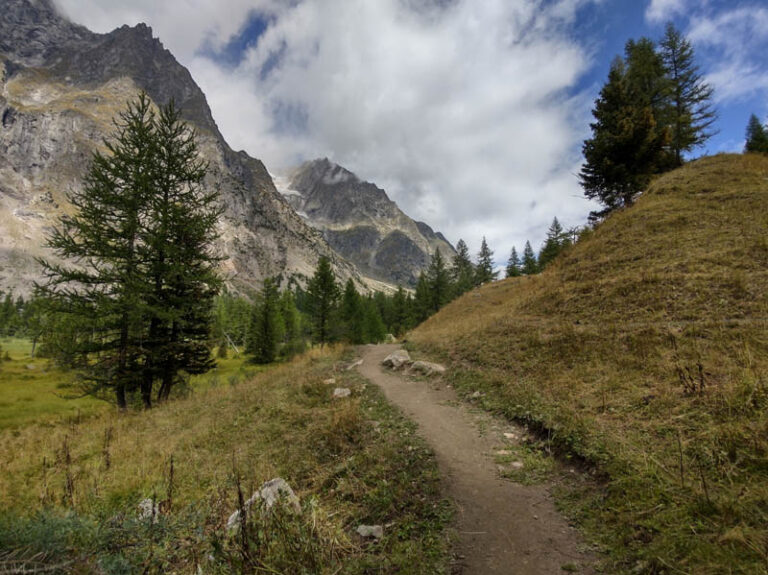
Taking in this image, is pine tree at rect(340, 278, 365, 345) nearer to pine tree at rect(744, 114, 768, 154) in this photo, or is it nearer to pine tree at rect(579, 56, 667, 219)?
pine tree at rect(579, 56, 667, 219)

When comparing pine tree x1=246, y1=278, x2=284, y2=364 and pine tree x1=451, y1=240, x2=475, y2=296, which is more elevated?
pine tree x1=451, y1=240, x2=475, y2=296

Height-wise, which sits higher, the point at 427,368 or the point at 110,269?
the point at 110,269

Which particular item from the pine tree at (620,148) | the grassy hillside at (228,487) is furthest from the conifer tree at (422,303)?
the grassy hillside at (228,487)

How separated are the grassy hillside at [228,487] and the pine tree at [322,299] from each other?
1088 inches

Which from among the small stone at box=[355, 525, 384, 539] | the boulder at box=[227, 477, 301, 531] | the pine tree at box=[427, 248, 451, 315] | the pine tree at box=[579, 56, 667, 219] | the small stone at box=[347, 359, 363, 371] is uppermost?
the pine tree at box=[579, 56, 667, 219]

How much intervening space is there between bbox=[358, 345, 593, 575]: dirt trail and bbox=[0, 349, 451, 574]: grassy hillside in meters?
0.31

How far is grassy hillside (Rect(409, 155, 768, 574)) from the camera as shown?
10.4 feet

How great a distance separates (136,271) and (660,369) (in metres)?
18.2

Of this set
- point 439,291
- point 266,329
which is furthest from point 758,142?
point 266,329

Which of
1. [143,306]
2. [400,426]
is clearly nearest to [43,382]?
[143,306]

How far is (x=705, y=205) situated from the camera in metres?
14.2

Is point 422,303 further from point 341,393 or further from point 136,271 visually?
point 341,393

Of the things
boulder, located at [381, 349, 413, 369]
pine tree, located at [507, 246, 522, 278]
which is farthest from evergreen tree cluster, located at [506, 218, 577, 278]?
boulder, located at [381, 349, 413, 369]

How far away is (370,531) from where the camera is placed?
13.3 feet
